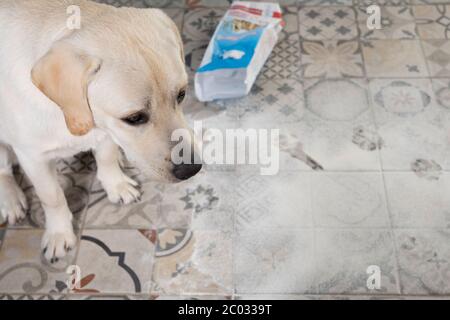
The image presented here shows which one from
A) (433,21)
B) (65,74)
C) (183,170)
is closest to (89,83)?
(65,74)

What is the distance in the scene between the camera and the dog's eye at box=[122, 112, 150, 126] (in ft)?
3.80

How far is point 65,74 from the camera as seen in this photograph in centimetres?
107

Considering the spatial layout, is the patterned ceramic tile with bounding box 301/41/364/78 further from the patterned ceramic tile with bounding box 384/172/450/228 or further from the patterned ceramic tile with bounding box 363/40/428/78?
the patterned ceramic tile with bounding box 384/172/450/228

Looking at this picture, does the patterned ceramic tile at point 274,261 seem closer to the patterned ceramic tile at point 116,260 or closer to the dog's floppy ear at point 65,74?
the patterned ceramic tile at point 116,260

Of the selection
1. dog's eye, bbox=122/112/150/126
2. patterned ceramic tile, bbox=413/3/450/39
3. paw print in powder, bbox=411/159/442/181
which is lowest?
paw print in powder, bbox=411/159/442/181

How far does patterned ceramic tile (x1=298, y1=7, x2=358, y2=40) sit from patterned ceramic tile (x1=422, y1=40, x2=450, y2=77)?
293mm

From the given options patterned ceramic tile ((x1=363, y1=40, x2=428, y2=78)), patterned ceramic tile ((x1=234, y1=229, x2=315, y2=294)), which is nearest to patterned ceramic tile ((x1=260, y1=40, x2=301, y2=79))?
patterned ceramic tile ((x1=363, y1=40, x2=428, y2=78))

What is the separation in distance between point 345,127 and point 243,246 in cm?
60

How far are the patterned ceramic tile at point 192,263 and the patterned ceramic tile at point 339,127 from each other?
0.45 m

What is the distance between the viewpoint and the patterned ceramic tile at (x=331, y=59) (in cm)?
201

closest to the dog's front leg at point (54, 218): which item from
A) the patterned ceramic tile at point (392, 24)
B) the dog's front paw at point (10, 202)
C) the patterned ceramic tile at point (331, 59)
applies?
the dog's front paw at point (10, 202)

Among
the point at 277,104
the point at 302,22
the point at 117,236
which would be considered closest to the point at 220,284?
the point at 117,236

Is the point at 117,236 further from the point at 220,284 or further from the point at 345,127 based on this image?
the point at 345,127

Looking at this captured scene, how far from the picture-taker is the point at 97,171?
172 centimetres
